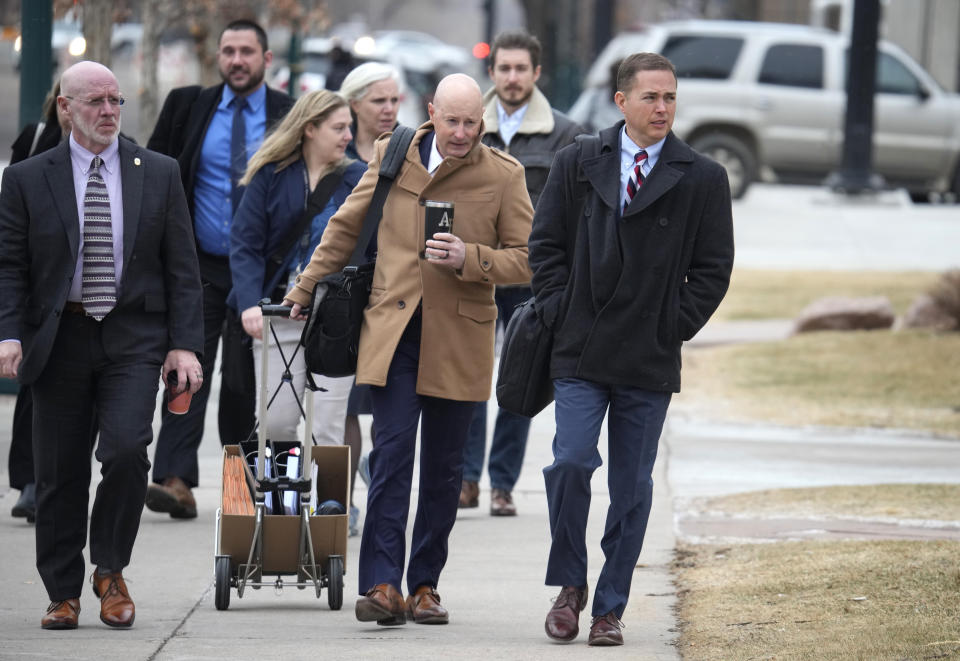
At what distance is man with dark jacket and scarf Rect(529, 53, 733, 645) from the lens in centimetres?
580

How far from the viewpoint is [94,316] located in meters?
5.89

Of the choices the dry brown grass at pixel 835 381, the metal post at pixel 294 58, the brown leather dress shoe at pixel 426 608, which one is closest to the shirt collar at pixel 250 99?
the brown leather dress shoe at pixel 426 608

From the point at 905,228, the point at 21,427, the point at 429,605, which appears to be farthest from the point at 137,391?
the point at 905,228

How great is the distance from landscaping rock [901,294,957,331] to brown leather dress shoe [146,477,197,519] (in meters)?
8.22

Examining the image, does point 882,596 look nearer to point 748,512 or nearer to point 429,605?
point 429,605

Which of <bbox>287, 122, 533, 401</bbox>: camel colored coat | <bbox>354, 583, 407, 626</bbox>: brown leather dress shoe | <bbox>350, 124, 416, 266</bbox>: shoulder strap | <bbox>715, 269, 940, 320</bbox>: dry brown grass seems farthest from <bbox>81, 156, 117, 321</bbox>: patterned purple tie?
<bbox>715, 269, 940, 320</bbox>: dry brown grass

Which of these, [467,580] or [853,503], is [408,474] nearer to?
A: [467,580]

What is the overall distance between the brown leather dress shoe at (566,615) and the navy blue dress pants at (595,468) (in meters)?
0.05

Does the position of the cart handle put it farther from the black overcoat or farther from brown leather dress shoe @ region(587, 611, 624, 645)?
brown leather dress shoe @ region(587, 611, 624, 645)

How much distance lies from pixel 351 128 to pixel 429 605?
9.34 ft

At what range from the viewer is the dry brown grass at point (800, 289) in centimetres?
1669

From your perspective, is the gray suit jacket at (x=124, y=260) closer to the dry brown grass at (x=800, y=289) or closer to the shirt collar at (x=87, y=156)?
the shirt collar at (x=87, y=156)

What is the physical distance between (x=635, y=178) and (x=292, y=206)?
2.06 m

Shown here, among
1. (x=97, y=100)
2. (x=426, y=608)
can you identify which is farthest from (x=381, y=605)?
(x=97, y=100)
